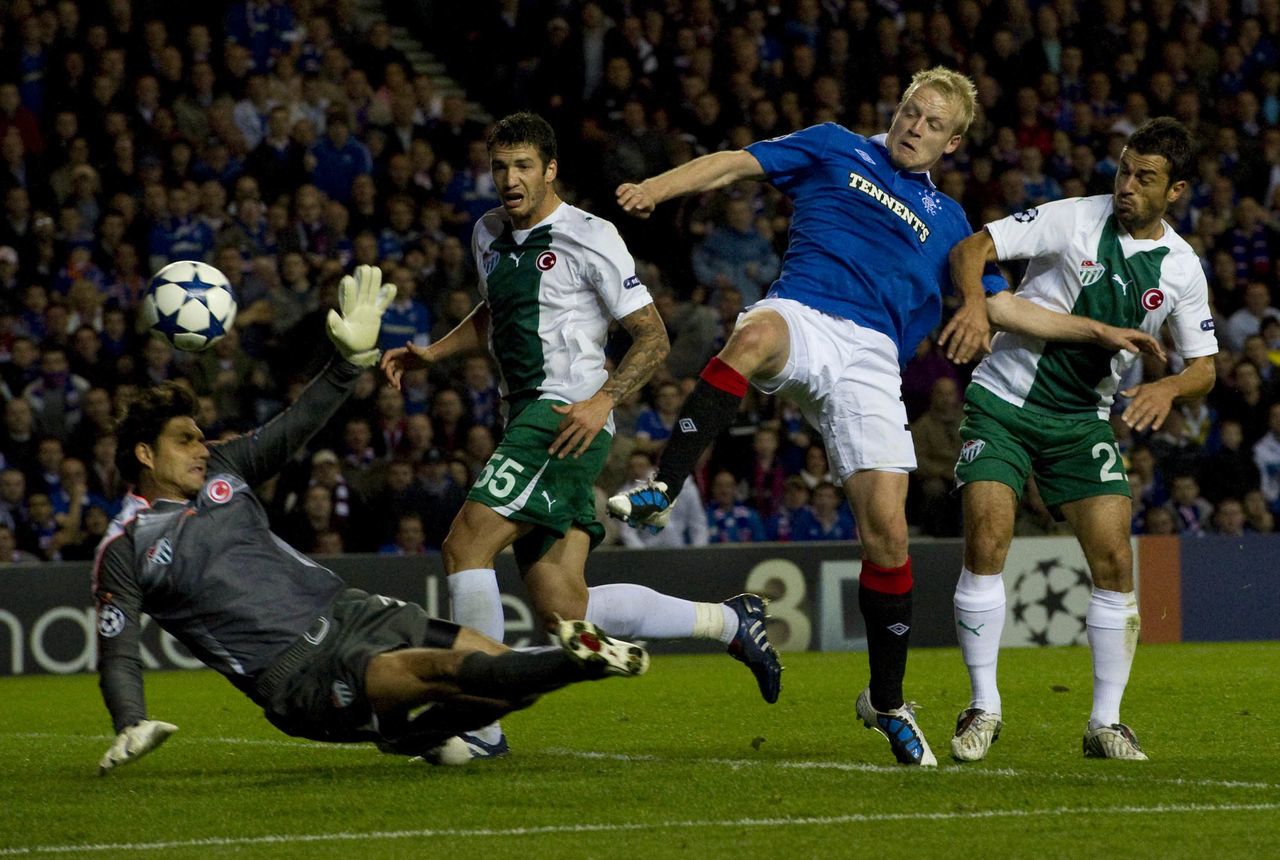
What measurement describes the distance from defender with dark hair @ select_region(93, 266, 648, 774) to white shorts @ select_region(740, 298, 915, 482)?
1420 mm

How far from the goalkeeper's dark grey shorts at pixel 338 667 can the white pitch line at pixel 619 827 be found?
75 cm

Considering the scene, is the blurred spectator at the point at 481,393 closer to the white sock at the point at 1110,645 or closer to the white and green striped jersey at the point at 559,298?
the white and green striped jersey at the point at 559,298

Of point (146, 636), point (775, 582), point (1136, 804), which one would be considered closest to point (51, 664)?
point (146, 636)

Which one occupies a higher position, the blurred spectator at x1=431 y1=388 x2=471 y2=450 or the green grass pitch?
the blurred spectator at x1=431 y1=388 x2=471 y2=450

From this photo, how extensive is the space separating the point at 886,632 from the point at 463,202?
10150 millimetres

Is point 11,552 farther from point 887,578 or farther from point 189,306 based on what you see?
point 887,578

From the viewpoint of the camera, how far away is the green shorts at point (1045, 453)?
23.1ft

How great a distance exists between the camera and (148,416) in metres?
6.14

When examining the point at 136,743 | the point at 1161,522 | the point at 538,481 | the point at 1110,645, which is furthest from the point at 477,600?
the point at 1161,522

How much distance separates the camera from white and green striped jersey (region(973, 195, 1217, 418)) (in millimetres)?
7051

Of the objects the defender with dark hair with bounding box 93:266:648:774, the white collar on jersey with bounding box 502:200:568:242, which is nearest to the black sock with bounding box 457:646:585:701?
the defender with dark hair with bounding box 93:266:648:774

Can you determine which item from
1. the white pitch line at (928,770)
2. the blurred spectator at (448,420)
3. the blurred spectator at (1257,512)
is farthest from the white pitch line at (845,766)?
the blurred spectator at (1257,512)

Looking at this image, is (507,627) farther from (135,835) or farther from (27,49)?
(135,835)

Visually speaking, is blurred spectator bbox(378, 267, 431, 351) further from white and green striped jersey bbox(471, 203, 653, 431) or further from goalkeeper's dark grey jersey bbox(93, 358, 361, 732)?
goalkeeper's dark grey jersey bbox(93, 358, 361, 732)
